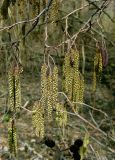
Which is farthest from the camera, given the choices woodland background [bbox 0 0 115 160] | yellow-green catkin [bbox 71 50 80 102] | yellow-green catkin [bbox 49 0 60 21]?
woodland background [bbox 0 0 115 160]

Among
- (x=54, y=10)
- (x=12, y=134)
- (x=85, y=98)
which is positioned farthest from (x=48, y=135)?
(x=12, y=134)

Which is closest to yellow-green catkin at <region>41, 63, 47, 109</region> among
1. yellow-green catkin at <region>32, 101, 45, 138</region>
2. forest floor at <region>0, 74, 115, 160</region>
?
yellow-green catkin at <region>32, 101, 45, 138</region>

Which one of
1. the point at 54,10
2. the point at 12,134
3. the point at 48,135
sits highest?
the point at 54,10

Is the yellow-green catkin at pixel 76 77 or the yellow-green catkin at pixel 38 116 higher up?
the yellow-green catkin at pixel 76 77

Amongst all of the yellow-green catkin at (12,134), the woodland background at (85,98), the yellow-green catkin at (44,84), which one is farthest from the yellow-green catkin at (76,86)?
the woodland background at (85,98)

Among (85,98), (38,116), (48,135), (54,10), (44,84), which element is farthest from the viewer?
(85,98)

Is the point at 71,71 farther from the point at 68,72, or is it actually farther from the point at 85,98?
the point at 85,98

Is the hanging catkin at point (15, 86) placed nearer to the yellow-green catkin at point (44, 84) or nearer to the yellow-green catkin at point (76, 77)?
the yellow-green catkin at point (44, 84)

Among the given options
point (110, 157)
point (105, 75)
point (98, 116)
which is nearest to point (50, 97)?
point (110, 157)

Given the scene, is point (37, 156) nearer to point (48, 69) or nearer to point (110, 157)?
point (110, 157)

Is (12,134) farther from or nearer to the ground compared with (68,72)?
nearer to the ground

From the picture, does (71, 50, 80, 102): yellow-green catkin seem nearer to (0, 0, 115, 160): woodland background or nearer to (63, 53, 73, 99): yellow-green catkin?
(63, 53, 73, 99): yellow-green catkin

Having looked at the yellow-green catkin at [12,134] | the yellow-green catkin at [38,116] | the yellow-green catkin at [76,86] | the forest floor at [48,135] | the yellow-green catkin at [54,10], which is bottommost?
the forest floor at [48,135]

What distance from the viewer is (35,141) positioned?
598 centimetres
